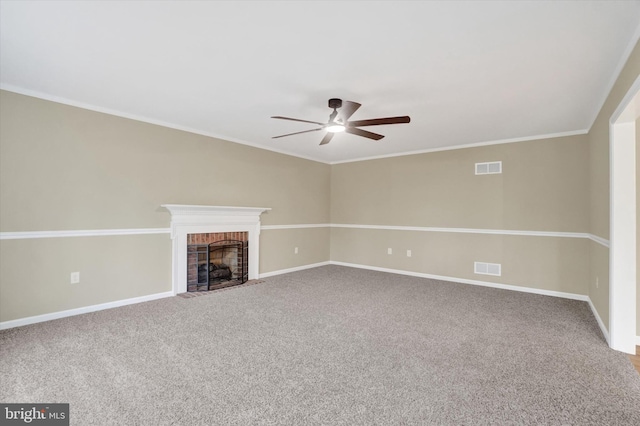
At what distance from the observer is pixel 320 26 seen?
2057 millimetres

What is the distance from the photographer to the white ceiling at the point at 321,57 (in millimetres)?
1920

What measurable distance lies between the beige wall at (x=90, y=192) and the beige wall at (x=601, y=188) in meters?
4.80

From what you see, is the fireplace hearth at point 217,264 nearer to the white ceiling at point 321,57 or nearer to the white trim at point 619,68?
the white ceiling at point 321,57

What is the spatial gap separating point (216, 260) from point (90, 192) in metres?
2.02

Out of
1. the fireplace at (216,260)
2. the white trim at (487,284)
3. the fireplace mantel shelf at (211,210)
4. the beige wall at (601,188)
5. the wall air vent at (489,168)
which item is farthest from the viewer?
the wall air vent at (489,168)

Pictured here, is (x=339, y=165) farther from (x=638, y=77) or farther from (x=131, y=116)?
(x=638, y=77)

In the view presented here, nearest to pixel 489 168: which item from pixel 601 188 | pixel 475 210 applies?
pixel 475 210

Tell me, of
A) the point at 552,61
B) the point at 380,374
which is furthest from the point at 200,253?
the point at 552,61

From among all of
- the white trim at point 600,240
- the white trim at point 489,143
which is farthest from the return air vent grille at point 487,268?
the white trim at point 489,143

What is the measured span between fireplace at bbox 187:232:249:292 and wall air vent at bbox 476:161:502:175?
13.8 ft

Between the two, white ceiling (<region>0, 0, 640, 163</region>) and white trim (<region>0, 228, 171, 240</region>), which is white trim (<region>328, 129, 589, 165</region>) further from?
white trim (<region>0, 228, 171, 240</region>)

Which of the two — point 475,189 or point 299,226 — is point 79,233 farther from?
point 475,189

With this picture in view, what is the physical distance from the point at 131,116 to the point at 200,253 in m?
2.12

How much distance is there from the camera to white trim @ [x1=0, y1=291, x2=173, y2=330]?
3168 mm
